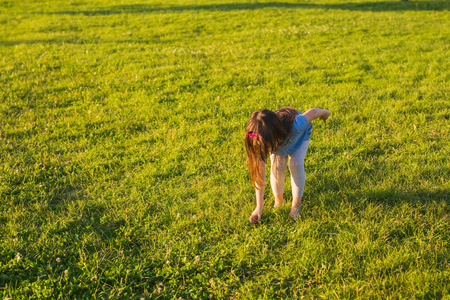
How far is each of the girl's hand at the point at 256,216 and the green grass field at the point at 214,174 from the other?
0.08m

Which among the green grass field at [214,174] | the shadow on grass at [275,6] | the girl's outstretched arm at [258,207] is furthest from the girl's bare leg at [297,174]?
the shadow on grass at [275,6]

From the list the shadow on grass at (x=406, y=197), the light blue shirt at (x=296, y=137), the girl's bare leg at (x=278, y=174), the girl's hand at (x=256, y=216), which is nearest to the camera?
the light blue shirt at (x=296, y=137)

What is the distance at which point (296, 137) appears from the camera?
3498 mm

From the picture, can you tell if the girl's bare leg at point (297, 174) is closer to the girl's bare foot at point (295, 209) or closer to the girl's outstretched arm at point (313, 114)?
the girl's bare foot at point (295, 209)

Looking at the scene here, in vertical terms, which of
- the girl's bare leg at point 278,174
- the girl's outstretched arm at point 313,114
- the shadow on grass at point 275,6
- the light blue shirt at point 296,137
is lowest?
the girl's bare leg at point 278,174

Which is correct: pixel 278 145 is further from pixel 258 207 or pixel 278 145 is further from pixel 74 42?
pixel 74 42

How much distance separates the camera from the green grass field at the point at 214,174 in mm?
3287

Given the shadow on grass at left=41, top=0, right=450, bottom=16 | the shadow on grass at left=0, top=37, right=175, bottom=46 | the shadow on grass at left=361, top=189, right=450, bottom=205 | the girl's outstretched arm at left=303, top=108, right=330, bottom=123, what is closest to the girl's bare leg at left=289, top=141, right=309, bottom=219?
the girl's outstretched arm at left=303, top=108, right=330, bottom=123

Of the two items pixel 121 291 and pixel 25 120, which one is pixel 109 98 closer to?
pixel 25 120

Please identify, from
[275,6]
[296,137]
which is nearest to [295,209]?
[296,137]

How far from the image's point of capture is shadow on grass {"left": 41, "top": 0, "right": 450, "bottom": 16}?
16.0 metres

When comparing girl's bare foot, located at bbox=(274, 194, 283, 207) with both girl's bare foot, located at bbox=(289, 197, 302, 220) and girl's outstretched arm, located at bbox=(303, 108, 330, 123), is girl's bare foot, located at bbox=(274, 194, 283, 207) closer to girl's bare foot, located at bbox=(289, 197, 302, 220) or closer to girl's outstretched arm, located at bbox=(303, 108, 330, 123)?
girl's bare foot, located at bbox=(289, 197, 302, 220)

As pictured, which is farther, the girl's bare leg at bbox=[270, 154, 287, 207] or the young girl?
the girl's bare leg at bbox=[270, 154, 287, 207]

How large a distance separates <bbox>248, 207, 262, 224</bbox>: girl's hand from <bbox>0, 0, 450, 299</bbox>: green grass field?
0.27ft
